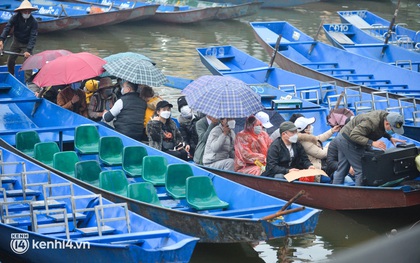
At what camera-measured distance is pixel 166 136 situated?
885 centimetres

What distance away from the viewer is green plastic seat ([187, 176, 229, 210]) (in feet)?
23.6

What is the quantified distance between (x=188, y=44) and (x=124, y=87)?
1110 cm

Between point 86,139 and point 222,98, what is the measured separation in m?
1.99

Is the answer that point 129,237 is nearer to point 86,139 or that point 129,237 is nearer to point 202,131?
point 202,131

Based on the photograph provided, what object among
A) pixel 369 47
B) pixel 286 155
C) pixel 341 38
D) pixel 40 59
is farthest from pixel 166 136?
pixel 341 38

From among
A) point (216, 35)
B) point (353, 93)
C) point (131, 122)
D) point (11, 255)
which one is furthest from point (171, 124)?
point (216, 35)

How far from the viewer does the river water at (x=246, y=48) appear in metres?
7.51

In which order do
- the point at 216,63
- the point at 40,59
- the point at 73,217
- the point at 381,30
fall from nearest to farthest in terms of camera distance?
the point at 73,217 < the point at 40,59 < the point at 216,63 < the point at 381,30

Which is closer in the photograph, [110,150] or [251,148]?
[251,148]

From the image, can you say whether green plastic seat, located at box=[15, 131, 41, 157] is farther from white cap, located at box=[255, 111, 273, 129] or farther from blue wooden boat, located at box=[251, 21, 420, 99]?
blue wooden boat, located at box=[251, 21, 420, 99]

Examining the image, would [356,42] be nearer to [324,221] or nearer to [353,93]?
[353,93]

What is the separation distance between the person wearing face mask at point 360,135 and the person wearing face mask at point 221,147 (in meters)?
1.27

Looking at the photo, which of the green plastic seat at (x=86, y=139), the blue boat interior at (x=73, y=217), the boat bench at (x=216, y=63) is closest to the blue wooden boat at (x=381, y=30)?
the boat bench at (x=216, y=63)

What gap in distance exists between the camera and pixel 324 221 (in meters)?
8.53
